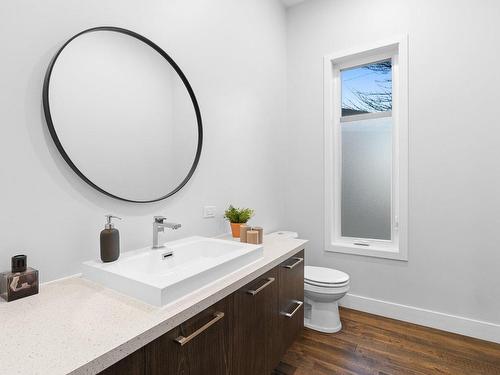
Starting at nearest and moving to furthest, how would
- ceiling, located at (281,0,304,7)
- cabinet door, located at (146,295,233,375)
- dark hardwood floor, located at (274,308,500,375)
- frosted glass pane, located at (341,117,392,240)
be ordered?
cabinet door, located at (146,295,233,375), dark hardwood floor, located at (274,308,500,375), frosted glass pane, located at (341,117,392,240), ceiling, located at (281,0,304,7)

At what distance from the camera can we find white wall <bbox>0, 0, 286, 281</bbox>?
3.26 feet

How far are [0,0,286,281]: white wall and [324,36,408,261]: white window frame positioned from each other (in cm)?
47

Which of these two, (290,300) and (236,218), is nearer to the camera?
(290,300)

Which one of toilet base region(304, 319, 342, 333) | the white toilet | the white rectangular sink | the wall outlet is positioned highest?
the wall outlet

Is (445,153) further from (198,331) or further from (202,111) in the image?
(198,331)

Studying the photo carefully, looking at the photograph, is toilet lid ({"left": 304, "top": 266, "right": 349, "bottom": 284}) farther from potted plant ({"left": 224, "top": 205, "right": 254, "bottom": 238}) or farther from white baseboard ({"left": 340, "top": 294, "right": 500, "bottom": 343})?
potted plant ({"left": 224, "top": 205, "right": 254, "bottom": 238})

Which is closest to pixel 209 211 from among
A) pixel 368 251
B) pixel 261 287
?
pixel 261 287

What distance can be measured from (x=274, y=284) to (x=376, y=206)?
1522mm

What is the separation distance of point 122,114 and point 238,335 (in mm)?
1163

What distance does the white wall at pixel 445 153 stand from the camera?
2.00 meters

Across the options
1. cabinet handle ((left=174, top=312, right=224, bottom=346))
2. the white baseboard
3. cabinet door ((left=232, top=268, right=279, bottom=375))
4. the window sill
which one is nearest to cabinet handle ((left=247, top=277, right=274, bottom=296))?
cabinet door ((left=232, top=268, right=279, bottom=375))

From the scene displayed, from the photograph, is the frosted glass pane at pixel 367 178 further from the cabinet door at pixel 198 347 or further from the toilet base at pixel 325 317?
the cabinet door at pixel 198 347

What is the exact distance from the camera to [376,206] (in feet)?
8.29

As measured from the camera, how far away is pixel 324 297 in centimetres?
205
